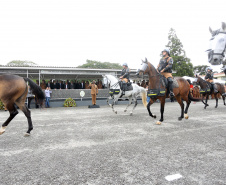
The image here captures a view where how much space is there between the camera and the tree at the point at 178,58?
28281mm

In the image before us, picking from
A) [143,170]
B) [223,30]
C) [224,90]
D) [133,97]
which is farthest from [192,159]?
[224,90]

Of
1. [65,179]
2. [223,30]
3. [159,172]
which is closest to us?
[65,179]

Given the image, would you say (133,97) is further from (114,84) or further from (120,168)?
(120,168)

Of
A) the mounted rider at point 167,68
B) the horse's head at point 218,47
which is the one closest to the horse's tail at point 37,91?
the mounted rider at point 167,68

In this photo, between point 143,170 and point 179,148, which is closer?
point 143,170

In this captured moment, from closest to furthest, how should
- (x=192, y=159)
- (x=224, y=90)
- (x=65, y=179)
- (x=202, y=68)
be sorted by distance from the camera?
(x=65, y=179) < (x=192, y=159) < (x=224, y=90) < (x=202, y=68)

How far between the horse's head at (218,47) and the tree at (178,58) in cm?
2637

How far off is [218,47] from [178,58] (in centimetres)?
2742

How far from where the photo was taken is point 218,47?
11.2ft

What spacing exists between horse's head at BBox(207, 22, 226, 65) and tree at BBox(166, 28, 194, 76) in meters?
26.4

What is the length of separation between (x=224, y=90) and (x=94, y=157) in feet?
43.6

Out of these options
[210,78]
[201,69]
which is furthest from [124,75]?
[201,69]

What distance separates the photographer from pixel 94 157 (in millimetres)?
3088

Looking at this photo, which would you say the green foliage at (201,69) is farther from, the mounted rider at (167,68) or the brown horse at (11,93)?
the brown horse at (11,93)
